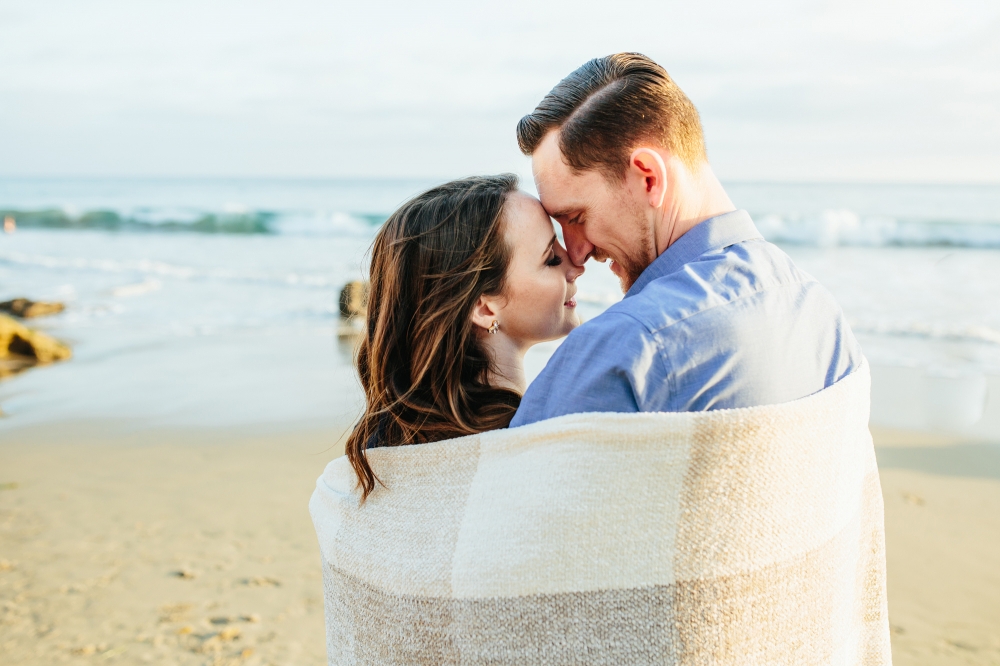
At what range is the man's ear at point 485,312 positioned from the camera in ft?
6.70

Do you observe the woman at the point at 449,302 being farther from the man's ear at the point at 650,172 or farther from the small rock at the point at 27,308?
the small rock at the point at 27,308

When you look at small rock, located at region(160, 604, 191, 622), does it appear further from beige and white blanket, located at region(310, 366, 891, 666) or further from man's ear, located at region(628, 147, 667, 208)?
man's ear, located at region(628, 147, 667, 208)

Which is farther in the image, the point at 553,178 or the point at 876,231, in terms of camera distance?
the point at 876,231

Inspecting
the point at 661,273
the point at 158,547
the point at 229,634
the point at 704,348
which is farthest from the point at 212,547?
the point at 704,348

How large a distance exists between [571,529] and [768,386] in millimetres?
448

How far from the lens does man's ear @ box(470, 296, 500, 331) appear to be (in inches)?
80.4

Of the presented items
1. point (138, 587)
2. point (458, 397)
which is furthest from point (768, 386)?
point (138, 587)

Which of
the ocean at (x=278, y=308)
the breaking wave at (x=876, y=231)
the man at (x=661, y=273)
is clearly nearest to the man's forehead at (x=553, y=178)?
the man at (x=661, y=273)

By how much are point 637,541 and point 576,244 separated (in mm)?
1034

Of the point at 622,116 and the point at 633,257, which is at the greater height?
the point at 622,116

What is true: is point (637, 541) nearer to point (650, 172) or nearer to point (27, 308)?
point (650, 172)

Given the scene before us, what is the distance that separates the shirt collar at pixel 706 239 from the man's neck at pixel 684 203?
72 millimetres

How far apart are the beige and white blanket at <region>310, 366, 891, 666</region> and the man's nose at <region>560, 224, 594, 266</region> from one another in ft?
2.67

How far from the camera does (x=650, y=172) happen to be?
200 cm
